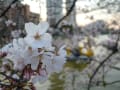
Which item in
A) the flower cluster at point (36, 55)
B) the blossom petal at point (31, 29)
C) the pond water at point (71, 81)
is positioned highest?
the blossom petal at point (31, 29)

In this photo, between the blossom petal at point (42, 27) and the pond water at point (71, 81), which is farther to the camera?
the pond water at point (71, 81)

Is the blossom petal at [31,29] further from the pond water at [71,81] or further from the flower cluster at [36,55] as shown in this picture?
the pond water at [71,81]

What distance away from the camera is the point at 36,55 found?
98cm

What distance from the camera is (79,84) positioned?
4656 millimetres

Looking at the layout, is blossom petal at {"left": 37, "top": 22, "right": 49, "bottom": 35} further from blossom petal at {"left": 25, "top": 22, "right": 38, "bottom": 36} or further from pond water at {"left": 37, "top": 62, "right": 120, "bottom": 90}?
pond water at {"left": 37, "top": 62, "right": 120, "bottom": 90}

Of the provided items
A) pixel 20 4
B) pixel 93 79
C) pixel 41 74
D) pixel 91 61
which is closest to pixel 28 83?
pixel 41 74

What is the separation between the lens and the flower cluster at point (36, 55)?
989 millimetres

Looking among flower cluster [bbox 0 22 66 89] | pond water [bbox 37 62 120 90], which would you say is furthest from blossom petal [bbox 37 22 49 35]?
pond water [bbox 37 62 120 90]

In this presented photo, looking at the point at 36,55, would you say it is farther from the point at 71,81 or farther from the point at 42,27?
the point at 71,81

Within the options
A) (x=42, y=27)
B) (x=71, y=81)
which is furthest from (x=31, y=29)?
(x=71, y=81)

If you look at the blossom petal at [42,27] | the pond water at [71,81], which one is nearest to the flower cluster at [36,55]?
the blossom petal at [42,27]

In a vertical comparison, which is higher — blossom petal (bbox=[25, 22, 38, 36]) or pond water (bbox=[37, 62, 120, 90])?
blossom petal (bbox=[25, 22, 38, 36])

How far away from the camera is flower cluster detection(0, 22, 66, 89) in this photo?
0.99m

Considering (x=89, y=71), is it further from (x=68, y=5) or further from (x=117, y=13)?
(x=68, y=5)
